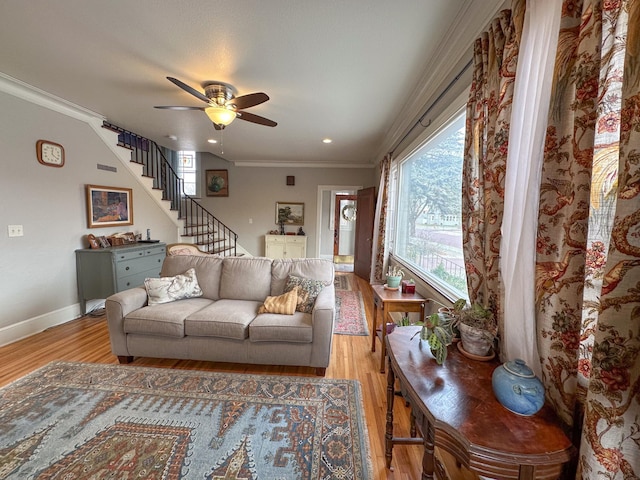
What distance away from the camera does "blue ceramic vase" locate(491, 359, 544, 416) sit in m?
0.84

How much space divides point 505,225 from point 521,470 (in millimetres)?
837

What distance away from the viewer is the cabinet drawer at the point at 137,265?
335 cm

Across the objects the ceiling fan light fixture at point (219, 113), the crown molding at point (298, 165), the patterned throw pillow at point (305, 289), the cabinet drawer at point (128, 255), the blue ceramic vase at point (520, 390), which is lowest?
the patterned throw pillow at point (305, 289)

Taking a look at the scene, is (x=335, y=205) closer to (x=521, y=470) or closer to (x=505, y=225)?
(x=505, y=225)

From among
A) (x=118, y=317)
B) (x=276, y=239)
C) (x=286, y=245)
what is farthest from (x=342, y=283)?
(x=118, y=317)

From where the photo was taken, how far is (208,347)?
7.19 ft

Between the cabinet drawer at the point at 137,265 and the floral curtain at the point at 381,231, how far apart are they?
11.6 feet

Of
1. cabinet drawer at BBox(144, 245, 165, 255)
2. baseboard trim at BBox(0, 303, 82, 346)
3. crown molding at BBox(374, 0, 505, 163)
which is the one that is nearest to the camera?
crown molding at BBox(374, 0, 505, 163)

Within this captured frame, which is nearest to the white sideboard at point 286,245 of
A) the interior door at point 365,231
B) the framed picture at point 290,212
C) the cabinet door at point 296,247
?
the cabinet door at point 296,247

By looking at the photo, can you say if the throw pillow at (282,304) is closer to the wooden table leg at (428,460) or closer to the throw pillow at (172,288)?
the throw pillow at (172,288)

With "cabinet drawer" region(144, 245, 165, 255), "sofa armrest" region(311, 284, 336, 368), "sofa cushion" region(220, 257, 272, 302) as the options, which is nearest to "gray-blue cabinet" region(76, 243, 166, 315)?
"cabinet drawer" region(144, 245, 165, 255)

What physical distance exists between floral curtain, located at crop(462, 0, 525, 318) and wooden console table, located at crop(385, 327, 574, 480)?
37 cm

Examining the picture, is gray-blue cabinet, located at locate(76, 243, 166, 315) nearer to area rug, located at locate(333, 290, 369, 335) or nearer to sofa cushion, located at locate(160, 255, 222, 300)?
sofa cushion, located at locate(160, 255, 222, 300)

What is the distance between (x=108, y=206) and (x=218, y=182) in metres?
2.73
